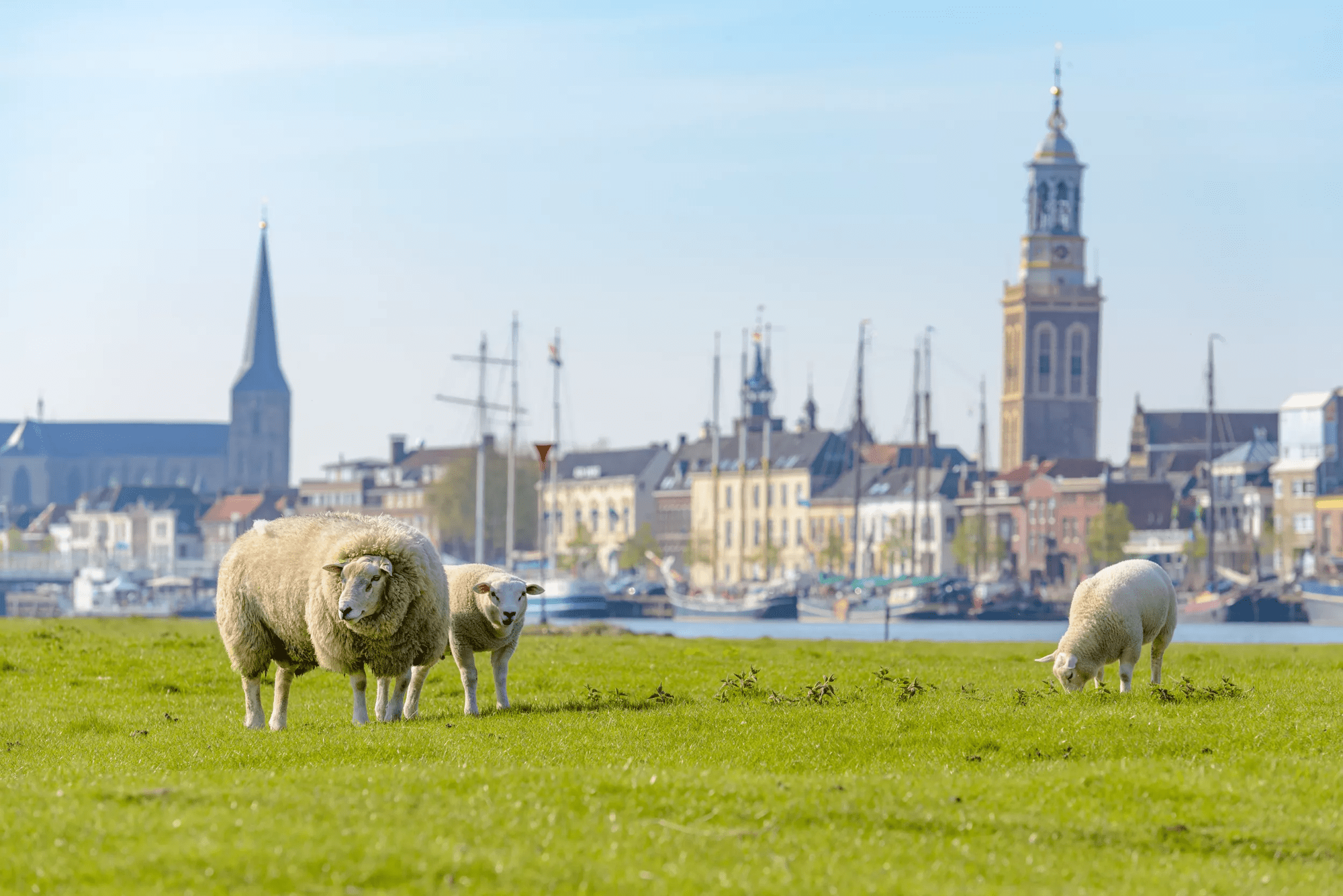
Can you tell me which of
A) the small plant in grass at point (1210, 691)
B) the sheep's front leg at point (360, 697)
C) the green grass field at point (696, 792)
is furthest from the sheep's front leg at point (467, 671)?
the small plant in grass at point (1210, 691)

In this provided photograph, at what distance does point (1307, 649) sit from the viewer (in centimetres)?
4288

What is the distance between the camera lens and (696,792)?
13.4m

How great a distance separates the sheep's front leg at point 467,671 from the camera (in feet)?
69.6

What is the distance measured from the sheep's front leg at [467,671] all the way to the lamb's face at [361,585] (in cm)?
192

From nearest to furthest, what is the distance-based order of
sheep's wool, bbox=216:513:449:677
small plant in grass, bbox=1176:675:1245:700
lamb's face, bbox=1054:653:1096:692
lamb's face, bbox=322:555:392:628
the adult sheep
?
lamb's face, bbox=322:555:392:628
the adult sheep
sheep's wool, bbox=216:513:449:677
small plant in grass, bbox=1176:675:1245:700
lamb's face, bbox=1054:653:1096:692

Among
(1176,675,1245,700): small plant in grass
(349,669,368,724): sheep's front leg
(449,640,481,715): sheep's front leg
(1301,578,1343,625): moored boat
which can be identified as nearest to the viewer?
(349,669,368,724): sheep's front leg

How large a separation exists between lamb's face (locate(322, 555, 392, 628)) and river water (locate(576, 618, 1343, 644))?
102 m

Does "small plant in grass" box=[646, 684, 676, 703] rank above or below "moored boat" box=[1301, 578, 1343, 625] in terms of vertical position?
above

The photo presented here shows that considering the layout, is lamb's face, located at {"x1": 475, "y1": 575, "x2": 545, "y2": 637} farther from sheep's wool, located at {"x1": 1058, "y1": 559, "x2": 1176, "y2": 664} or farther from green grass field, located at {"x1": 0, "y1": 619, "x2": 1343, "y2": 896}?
sheep's wool, located at {"x1": 1058, "y1": 559, "x2": 1176, "y2": 664}

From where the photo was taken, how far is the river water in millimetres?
127375

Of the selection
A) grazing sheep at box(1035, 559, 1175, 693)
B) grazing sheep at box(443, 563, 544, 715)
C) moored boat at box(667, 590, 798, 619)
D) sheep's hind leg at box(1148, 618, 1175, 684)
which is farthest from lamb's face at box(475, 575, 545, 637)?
moored boat at box(667, 590, 798, 619)

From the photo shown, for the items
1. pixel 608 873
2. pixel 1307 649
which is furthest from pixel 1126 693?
pixel 1307 649

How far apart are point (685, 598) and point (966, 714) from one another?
6063 inches

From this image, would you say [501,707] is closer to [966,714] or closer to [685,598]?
[966,714]
